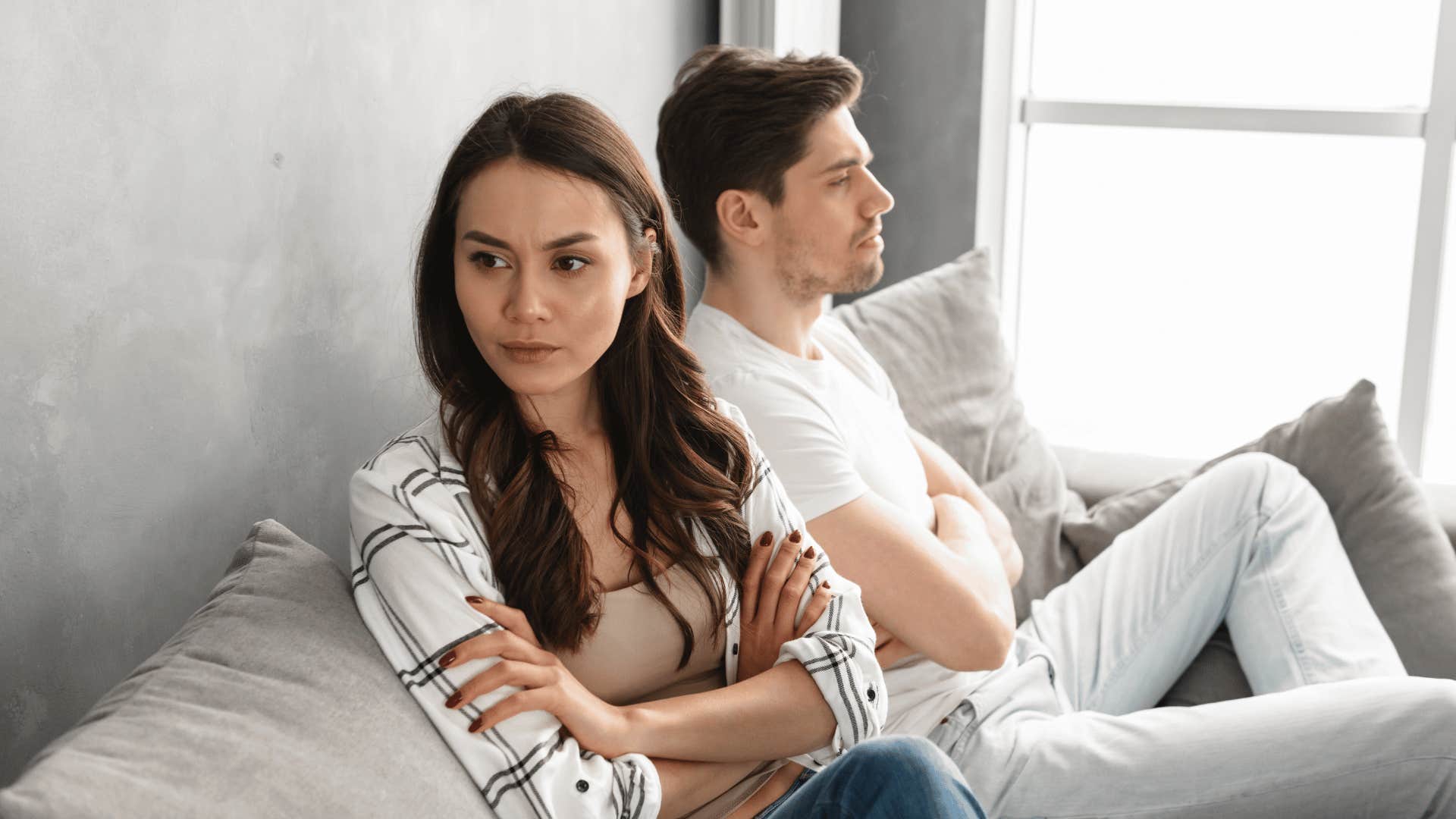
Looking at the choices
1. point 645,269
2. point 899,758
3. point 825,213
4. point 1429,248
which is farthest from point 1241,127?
point 899,758

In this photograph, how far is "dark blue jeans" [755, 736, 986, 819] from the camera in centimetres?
108

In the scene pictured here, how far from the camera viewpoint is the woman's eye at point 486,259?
1246 millimetres

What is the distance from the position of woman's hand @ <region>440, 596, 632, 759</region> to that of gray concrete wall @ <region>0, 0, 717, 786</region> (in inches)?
13.6

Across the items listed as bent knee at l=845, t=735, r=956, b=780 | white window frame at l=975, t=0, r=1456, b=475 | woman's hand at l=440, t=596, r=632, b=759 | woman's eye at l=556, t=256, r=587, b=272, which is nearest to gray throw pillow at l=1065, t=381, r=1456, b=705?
white window frame at l=975, t=0, r=1456, b=475

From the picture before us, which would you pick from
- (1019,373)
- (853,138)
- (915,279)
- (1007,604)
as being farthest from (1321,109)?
(1007,604)

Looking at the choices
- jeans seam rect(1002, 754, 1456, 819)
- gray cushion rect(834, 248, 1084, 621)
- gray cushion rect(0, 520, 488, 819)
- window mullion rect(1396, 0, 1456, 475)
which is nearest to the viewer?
gray cushion rect(0, 520, 488, 819)

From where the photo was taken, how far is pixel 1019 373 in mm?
3328

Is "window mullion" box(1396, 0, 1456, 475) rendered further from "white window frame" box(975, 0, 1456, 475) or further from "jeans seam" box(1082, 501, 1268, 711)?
"jeans seam" box(1082, 501, 1268, 711)

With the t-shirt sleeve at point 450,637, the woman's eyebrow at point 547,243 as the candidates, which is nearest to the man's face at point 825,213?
the woman's eyebrow at point 547,243

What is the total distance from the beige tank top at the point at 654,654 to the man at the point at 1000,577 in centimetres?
24

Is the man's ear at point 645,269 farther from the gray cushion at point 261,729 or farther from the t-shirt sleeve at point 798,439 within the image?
the gray cushion at point 261,729

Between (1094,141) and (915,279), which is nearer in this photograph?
(915,279)

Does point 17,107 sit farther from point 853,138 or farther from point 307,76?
point 853,138

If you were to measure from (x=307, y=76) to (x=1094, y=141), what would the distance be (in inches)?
87.6
